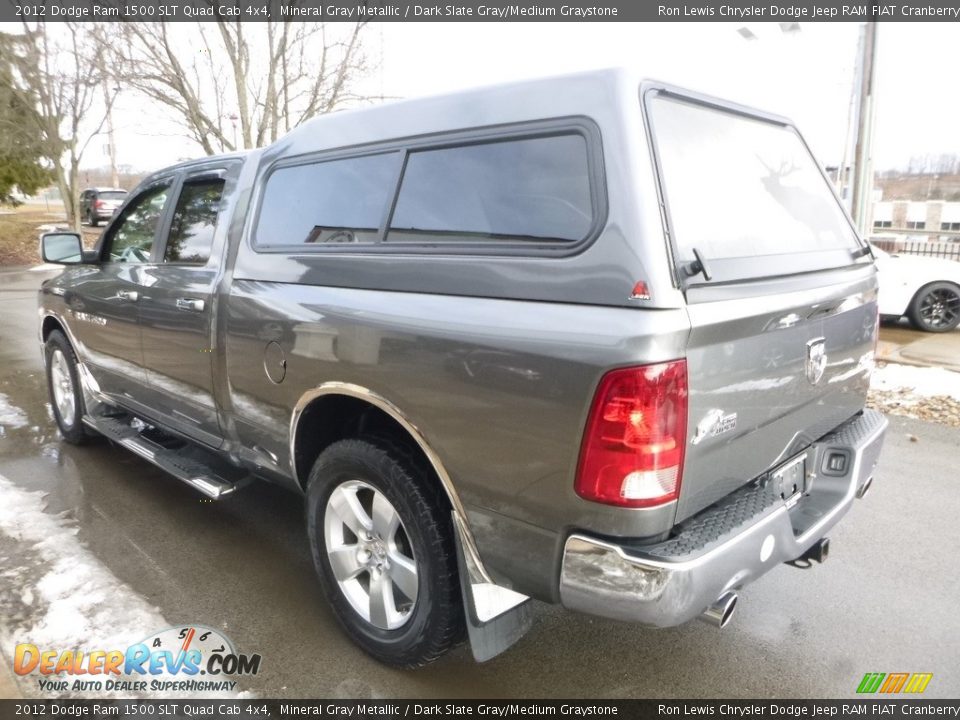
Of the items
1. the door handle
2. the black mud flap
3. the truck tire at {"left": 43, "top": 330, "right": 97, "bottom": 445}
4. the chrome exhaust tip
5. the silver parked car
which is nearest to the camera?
the chrome exhaust tip

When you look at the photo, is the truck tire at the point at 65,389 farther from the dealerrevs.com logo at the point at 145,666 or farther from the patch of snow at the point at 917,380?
the patch of snow at the point at 917,380

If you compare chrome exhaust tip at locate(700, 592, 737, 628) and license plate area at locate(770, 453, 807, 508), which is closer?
chrome exhaust tip at locate(700, 592, 737, 628)

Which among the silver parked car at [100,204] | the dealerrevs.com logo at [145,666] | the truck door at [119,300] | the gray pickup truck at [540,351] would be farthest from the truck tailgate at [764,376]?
the silver parked car at [100,204]

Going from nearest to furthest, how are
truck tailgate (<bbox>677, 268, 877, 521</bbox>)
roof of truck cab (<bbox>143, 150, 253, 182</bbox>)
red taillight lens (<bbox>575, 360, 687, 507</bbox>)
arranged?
red taillight lens (<bbox>575, 360, 687, 507</bbox>) → truck tailgate (<bbox>677, 268, 877, 521</bbox>) → roof of truck cab (<bbox>143, 150, 253, 182</bbox>)

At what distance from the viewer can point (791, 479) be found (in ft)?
8.50

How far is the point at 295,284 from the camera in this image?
2895mm

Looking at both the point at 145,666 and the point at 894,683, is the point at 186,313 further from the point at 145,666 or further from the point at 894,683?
the point at 894,683

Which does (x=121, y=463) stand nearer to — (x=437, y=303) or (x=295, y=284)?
(x=295, y=284)

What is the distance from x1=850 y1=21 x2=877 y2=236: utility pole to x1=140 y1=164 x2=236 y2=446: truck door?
8.10 meters

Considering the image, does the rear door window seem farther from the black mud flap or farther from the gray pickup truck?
the black mud flap

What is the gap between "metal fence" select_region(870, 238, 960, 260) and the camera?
56.7 feet

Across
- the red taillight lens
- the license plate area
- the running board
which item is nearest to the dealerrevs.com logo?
the running board

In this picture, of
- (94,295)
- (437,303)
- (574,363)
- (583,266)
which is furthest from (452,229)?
(94,295)

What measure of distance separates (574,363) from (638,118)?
30.1 inches
